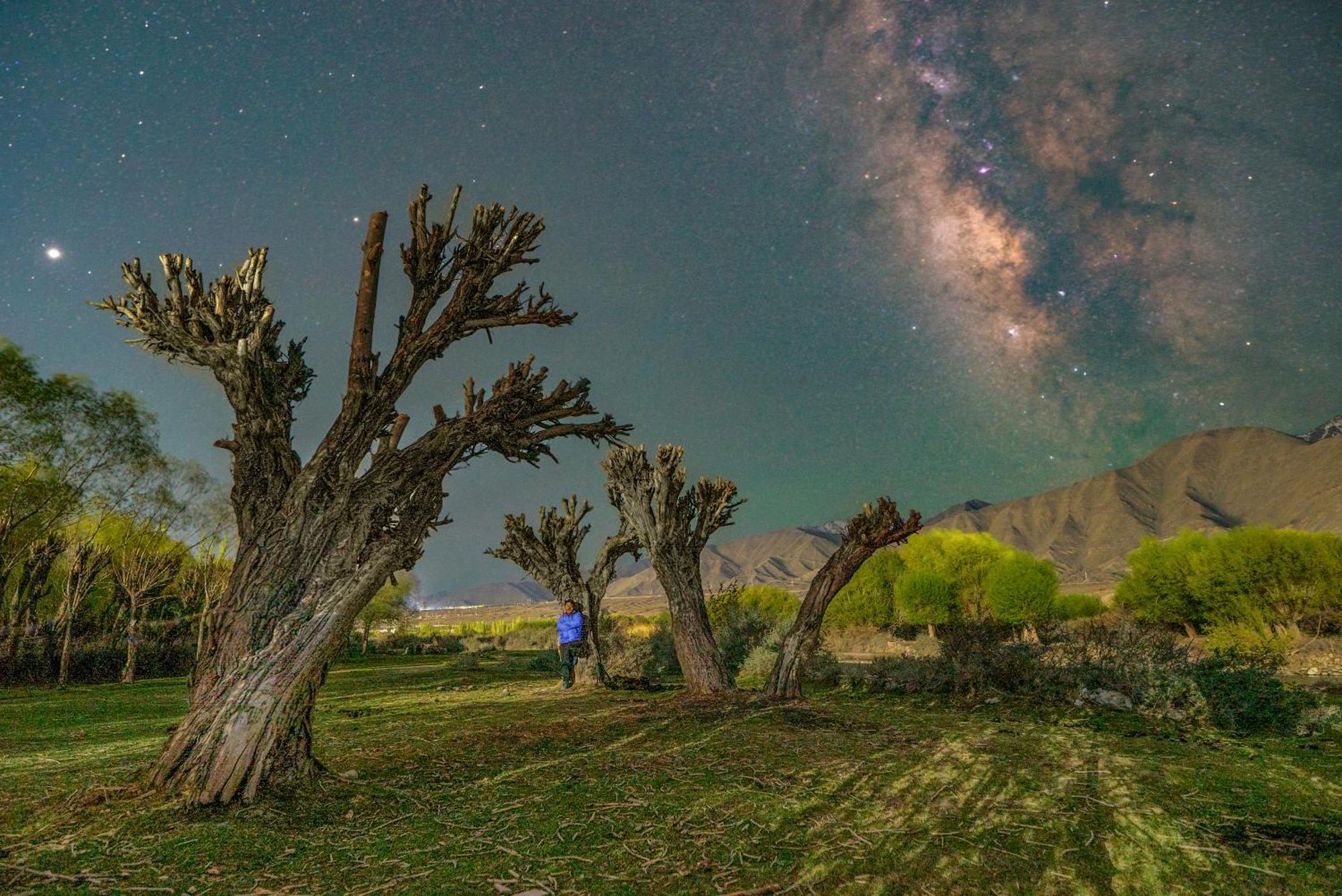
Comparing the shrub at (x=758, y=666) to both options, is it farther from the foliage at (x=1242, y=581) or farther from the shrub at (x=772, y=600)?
the shrub at (x=772, y=600)

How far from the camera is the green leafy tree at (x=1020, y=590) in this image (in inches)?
2196

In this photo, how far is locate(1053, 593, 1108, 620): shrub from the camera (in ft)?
191

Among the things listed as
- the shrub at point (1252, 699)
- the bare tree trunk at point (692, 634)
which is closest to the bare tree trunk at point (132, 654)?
the bare tree trunk at point (692, 634)

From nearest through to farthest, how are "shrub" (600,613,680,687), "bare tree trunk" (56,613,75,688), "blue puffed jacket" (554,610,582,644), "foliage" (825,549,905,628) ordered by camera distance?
"blue puffed jacket" (554,610,582,644) → "shrub" (600,613,680,687) → "bare tree trunk" (56,613,75,688) → "foliage" (825,549,905,628)

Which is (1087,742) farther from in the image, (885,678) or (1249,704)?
(885,678)

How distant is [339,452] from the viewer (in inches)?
242

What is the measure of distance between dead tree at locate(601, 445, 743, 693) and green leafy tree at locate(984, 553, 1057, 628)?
5191 cm

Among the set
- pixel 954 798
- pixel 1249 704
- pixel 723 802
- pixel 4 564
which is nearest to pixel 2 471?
pixel 4 564

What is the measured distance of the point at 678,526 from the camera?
42.3 feet

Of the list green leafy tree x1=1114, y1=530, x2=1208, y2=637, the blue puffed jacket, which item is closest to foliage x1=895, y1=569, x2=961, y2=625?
green leafy tree x1=1114, y1=530, x2=1208, y2=637

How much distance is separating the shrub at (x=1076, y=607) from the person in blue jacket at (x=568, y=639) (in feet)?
187

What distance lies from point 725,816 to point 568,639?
11385 millimetres

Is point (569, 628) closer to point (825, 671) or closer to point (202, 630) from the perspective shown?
point (825, 671)

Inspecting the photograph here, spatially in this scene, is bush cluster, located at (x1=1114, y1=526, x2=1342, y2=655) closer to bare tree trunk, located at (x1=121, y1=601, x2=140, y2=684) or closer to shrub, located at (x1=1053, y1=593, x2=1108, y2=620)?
shrub, located at (x1=1053, y1=593, x2=1108, y2=620)
